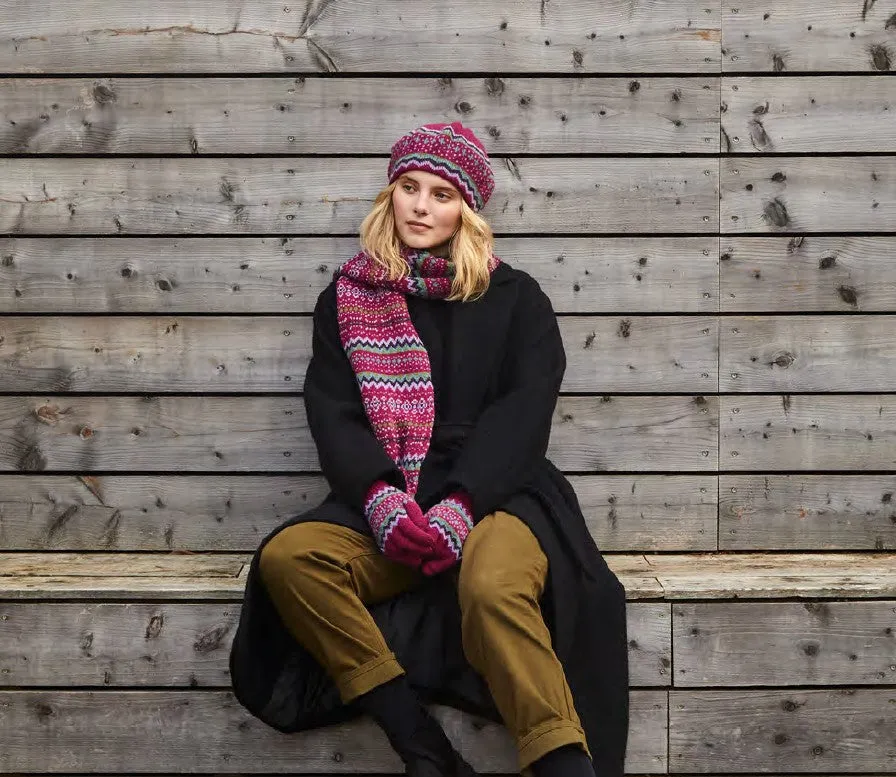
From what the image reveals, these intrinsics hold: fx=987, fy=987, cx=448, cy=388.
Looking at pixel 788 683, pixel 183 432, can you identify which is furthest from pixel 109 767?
pixel 788 683

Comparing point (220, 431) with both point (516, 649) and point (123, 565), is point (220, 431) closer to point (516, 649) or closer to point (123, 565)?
point (123, 565)

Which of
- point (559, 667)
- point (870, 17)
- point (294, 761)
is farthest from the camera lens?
point (870, 17)

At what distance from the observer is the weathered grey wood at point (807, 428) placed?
2.47m

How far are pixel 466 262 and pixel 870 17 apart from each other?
1.22 m

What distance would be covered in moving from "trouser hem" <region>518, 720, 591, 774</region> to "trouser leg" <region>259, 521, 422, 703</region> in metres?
0.27

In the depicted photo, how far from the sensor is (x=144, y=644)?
2.11 meters

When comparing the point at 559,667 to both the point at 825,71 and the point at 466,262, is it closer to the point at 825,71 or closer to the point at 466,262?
Result: the point at 466,262

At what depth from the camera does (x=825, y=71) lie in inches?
95.6

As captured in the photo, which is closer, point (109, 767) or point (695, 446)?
point (109, 767)

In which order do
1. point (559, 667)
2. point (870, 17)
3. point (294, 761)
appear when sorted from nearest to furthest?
point (559, 667)
point (294, 761)
point (870, 17)

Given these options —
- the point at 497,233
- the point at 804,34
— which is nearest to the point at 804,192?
the point at 804,34

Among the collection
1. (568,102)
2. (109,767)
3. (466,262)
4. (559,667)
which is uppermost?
(568,102)

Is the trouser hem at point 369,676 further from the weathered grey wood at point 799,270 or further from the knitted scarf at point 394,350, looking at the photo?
the weathered grey wood at point 799,270

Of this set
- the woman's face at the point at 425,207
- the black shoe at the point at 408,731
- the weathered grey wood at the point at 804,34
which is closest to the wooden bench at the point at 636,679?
the black shoe at the point at 408,731
